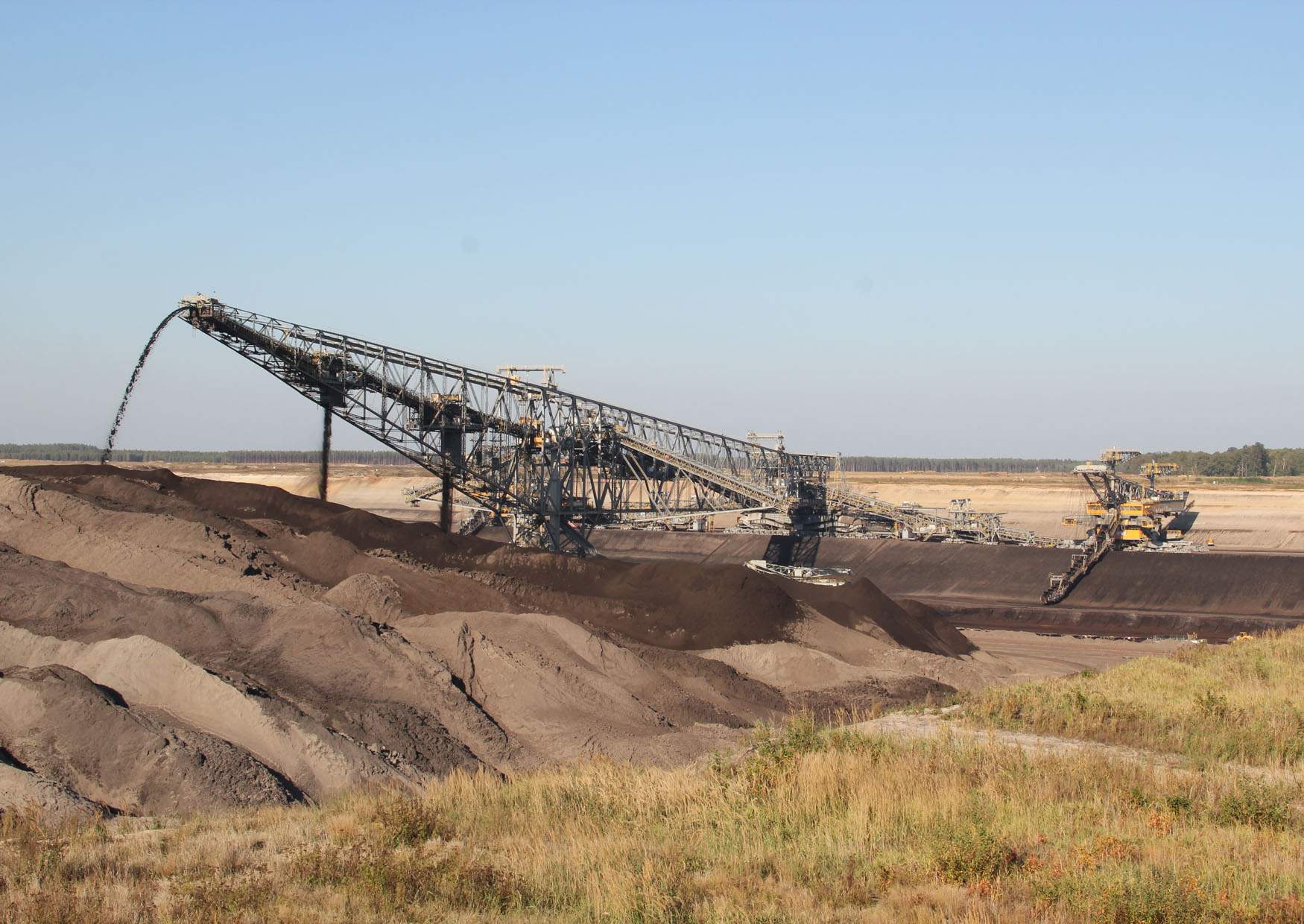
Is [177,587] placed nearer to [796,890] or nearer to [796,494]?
[796,890]

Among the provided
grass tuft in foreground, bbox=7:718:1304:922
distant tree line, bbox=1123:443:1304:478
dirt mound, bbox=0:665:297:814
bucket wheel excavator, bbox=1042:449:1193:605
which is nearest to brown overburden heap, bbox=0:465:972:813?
dirt mound, bbox=0:665:297:814

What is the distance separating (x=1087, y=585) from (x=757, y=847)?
49.6 meters

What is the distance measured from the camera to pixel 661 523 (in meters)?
80.8

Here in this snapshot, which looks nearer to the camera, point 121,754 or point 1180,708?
point 121,754

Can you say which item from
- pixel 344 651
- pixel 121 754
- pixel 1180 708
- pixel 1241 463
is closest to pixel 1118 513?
pixel 1180 708

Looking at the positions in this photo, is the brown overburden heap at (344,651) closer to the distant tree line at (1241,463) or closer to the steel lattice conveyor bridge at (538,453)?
the steel lattice conveyor bridge at (538,453)

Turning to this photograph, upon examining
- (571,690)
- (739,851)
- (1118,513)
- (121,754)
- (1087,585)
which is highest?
(1118,513)

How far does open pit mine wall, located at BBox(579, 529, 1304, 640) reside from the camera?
51125 millimetres

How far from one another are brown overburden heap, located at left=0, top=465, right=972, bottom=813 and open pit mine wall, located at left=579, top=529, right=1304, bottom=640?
15.4 meters

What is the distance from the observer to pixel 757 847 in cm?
1220

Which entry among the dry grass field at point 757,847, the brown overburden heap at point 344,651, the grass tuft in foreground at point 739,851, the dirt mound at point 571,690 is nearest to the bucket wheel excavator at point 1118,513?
the brown overburden heap at point 344,651

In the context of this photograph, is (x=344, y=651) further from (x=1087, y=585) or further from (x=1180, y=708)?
(x=1087, y=585)

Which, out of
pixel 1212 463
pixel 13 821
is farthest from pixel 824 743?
pixel 1212 463

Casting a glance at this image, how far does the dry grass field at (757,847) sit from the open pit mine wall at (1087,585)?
3568cm
